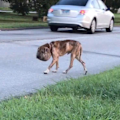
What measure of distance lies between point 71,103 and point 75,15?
12438mm

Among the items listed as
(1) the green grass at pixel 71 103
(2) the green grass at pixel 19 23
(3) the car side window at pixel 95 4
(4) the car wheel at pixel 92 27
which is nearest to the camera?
(1) the green grass at pixel 71 103

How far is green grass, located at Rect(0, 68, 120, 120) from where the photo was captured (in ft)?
13.9

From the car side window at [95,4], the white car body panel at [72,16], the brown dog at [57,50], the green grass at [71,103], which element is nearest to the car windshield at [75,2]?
the white car body panel at [72,16]

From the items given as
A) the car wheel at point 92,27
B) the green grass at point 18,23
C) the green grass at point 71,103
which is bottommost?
the green grass at point 18,23

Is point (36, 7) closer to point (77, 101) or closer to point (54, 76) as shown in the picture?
point (54, 76)

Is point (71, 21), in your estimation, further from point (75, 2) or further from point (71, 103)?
point (71, 103)

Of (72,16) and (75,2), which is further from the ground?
(75,2)

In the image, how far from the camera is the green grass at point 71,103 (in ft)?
13.9

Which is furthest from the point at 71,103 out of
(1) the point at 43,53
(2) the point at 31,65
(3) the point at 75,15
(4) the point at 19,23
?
(4) the point at 19,23

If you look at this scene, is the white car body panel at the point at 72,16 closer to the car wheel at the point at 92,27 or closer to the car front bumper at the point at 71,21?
the car front bumper at the point at 71,21

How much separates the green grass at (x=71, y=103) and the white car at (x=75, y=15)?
1088 cm

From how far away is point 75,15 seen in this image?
667 inches

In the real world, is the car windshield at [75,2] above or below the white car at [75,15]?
above

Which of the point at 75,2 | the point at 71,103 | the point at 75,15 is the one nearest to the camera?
the point at 71,103
